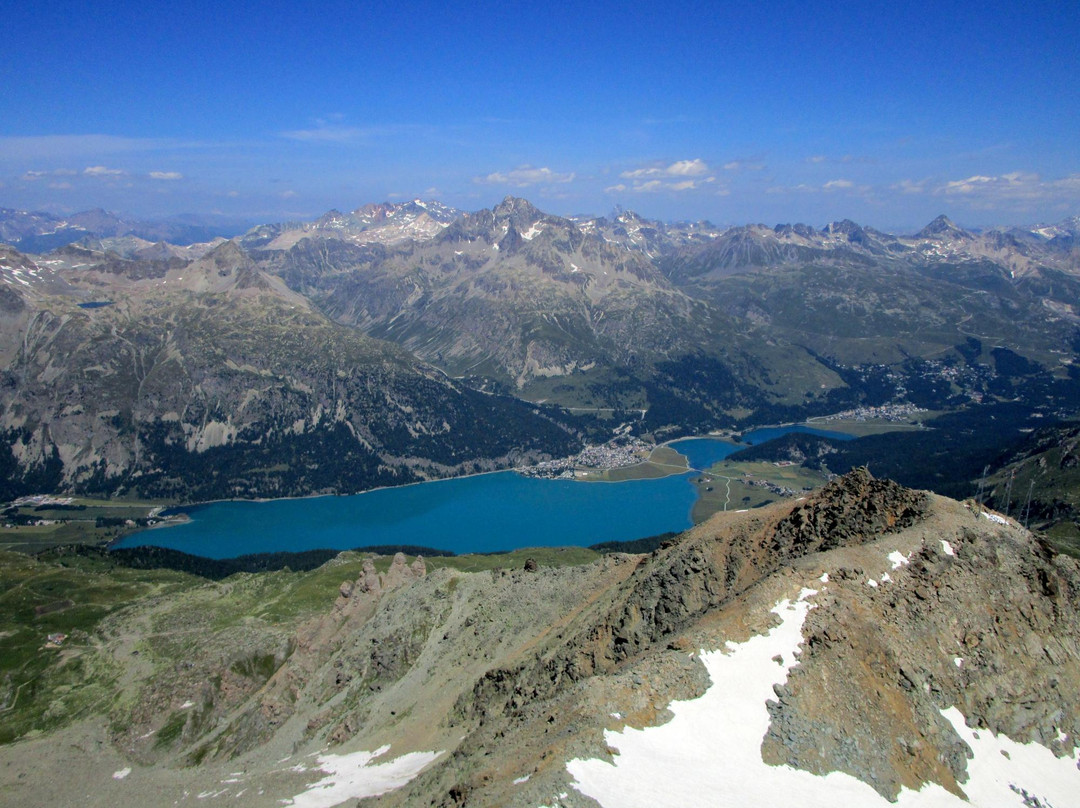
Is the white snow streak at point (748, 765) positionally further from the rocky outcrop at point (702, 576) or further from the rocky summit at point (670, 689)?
the rocky outcrop at point (702, 576)

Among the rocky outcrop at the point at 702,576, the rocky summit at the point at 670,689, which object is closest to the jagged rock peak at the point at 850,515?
the rocky outcrop at the point at 702,576

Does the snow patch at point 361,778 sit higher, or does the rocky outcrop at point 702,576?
the rocky outcrop at point 702,576

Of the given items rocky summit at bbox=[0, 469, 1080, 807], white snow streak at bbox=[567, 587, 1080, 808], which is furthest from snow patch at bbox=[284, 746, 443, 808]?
white snow streak at bbox=[567, 587, 1080, 808]

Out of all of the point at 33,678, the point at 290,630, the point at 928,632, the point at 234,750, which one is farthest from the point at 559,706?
the point at 33,678

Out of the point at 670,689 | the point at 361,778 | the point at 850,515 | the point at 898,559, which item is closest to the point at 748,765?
the point at 670,689

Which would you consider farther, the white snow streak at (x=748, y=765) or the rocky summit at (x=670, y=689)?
the rocky summit at (x=670, y=689)

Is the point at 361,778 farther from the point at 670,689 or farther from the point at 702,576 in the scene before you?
the point at 702,576

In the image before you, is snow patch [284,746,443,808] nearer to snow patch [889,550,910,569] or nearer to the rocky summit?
the rocky summit
